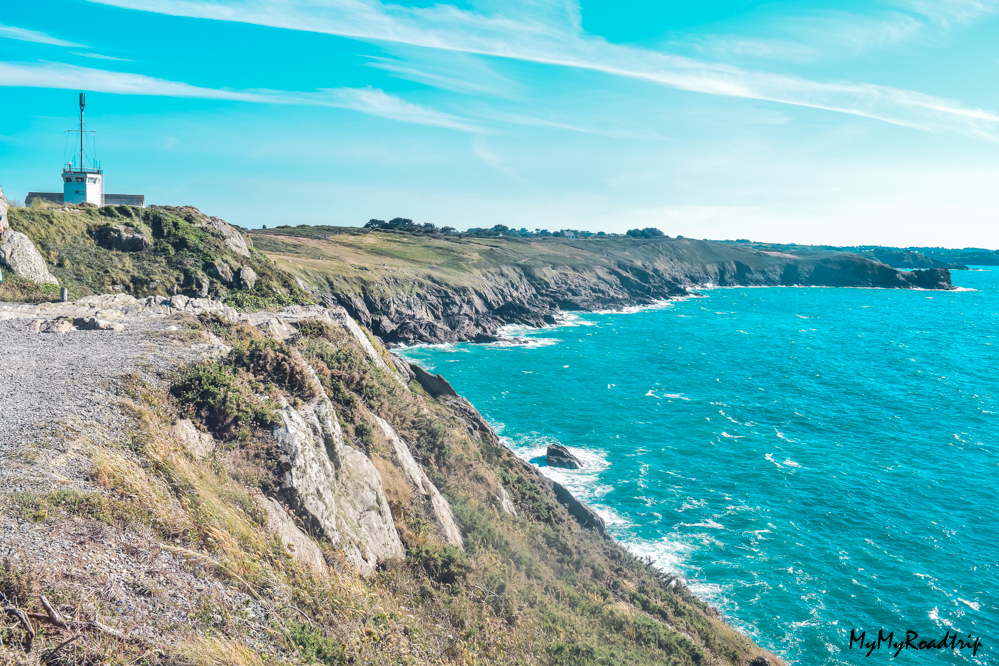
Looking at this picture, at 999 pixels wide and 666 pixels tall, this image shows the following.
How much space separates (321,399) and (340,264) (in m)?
78.2

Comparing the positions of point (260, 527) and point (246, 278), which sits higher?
point (246, 278)

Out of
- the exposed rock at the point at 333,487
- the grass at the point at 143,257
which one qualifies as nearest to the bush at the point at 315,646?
the exposed rock at the point at 333,487

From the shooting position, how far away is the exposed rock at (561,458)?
38.2m

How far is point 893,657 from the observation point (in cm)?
2225

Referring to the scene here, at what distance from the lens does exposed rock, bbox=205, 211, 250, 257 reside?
1766 inches

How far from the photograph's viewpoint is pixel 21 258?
26.3 meters

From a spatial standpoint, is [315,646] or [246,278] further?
Result: [246,278]

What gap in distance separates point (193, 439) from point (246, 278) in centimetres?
3190

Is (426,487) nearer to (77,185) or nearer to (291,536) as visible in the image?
(291,536)

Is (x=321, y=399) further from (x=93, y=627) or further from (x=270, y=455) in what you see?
(x=93, y=627)

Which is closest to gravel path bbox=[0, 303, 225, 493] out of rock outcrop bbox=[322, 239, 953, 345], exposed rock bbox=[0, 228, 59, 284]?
exposed rock bbox=[0, 228, 59, 284]

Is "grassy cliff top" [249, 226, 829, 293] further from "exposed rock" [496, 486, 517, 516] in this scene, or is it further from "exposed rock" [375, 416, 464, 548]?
"exposed rock" [375, 416, 464, 548]
